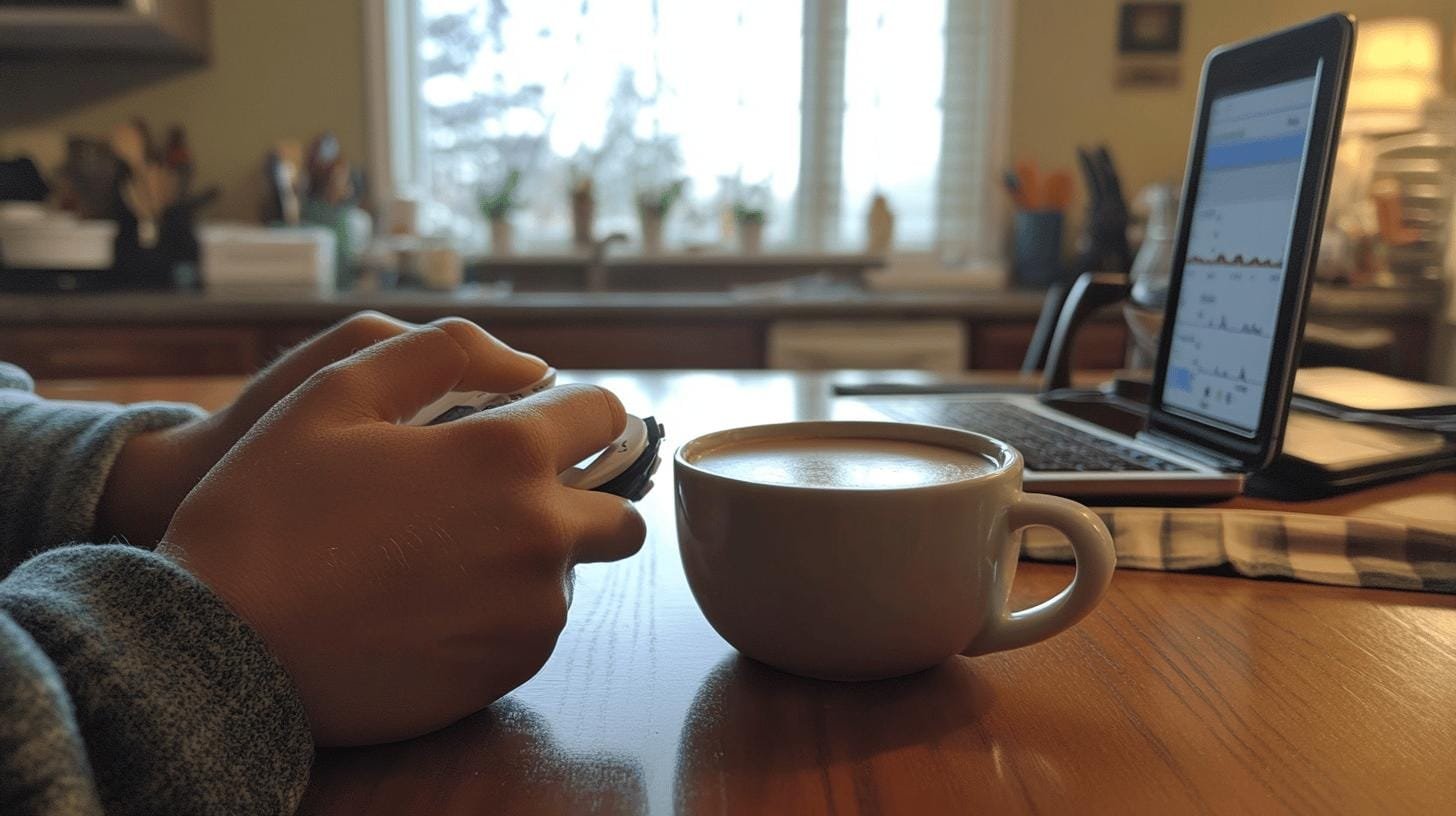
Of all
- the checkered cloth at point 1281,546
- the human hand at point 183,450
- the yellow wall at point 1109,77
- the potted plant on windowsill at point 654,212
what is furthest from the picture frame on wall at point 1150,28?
the human hand at point 183,450

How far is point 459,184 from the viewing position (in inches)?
114

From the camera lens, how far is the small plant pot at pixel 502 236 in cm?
279

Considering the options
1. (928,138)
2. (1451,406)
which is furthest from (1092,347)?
(1451,406)

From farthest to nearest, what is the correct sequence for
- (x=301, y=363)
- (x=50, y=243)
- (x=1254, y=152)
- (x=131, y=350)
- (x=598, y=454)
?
(x=50, y=243)
(x=131, y=350)
(x=1254, y=152)
(x=301, y=363)
(x=598, y=454)

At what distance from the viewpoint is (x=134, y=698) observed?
0.28 meters

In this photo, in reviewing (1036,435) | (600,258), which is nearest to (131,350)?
(600,258)

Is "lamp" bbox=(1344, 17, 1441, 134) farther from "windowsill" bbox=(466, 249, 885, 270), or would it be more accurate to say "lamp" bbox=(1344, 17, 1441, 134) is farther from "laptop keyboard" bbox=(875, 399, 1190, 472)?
"laptop keyboard" bbox=(875, 399, 1190, 472)

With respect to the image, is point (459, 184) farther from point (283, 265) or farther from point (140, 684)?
point (140, 684)

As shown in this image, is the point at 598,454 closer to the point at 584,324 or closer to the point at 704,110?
the point at 584,324

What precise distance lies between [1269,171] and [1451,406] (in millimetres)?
272

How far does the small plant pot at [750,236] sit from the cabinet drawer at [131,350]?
4.34 ft

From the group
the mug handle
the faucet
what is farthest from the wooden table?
the faucet

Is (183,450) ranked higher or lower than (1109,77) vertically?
lower

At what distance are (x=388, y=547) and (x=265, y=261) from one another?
7.53 feet
